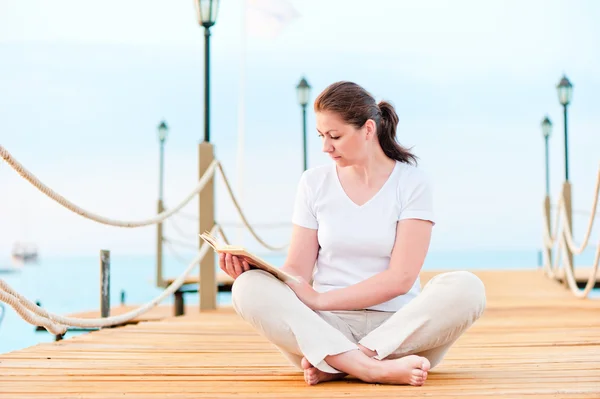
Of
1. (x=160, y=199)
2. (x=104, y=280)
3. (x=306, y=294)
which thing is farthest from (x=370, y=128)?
(x=160, y=199)

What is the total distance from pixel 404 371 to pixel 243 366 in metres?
0.90

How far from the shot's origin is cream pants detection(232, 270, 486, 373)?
290cm

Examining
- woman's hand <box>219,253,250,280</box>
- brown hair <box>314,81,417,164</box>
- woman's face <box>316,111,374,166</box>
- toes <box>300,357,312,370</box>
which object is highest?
brown hair <box>314,81,417,164</box>

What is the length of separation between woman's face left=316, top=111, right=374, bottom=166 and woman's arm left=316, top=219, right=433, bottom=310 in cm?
36

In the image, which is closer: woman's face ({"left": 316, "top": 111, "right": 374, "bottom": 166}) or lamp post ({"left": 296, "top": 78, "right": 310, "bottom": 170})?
woman's face ({"left": 316, "top": 111, "right": 374, "bottom": 166})

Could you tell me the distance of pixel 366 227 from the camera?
3.16m

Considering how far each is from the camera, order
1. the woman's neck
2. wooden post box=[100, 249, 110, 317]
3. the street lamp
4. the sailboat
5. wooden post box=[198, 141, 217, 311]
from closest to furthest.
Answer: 1. the woman's neck
2. wooden post box=[100, 249, 110, 317]
3. wooden post box=[198, 141, 217, 311]
4. the street lamp
5. the sailboat

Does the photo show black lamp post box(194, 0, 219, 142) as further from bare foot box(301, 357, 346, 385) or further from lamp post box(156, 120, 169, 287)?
lamp post box(156, 120, 169, 287)

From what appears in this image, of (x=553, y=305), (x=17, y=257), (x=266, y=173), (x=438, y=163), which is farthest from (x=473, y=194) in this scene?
(x=17, y=257)

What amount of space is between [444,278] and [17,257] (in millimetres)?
45522

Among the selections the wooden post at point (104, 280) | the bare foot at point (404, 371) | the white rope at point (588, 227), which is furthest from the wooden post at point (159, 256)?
the bare foot at point (404, 371)

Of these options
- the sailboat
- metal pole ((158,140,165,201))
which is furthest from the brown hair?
the sailboat

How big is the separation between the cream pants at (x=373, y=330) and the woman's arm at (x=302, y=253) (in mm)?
A: 244

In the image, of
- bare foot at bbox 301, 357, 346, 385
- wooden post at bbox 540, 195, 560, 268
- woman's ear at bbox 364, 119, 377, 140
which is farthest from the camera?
wooden post at bbox 540, 195, 560, 268
